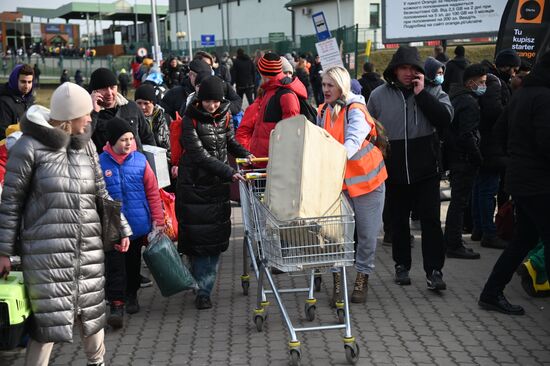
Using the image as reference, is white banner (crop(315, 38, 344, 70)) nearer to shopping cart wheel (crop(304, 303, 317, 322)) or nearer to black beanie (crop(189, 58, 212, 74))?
black beanie (crop(189, 58, 212, 74))

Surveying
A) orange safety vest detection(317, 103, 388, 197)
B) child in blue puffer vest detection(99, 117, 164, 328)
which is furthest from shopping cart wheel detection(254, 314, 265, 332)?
orange safety vest detection(317, 103, 388, 197)

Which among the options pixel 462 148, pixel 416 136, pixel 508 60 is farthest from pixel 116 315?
pixel 508 60

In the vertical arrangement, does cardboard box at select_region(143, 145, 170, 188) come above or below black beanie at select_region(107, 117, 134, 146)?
below

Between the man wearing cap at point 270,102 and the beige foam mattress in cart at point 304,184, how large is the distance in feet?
6.88

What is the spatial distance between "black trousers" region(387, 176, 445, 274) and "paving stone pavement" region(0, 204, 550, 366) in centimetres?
38

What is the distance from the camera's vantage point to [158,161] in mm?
7316

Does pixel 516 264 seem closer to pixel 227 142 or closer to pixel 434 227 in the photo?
pixel 434 227

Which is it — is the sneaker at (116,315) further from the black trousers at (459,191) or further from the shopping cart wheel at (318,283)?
the black trousers at (459,191)

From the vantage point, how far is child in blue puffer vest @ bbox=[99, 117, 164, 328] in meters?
6.33

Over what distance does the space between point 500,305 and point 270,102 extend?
2955 millimetres

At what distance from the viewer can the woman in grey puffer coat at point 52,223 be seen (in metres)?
4.44

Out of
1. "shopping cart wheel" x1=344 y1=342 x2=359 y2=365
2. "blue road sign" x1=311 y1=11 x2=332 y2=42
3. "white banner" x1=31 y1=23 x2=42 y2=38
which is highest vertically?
"white banner" x1=31 y1=23 x2=42 y2=38

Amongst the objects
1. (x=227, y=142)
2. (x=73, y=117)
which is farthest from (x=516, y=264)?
(x=73, y=117)

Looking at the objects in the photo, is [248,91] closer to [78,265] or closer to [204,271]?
[204,271]
